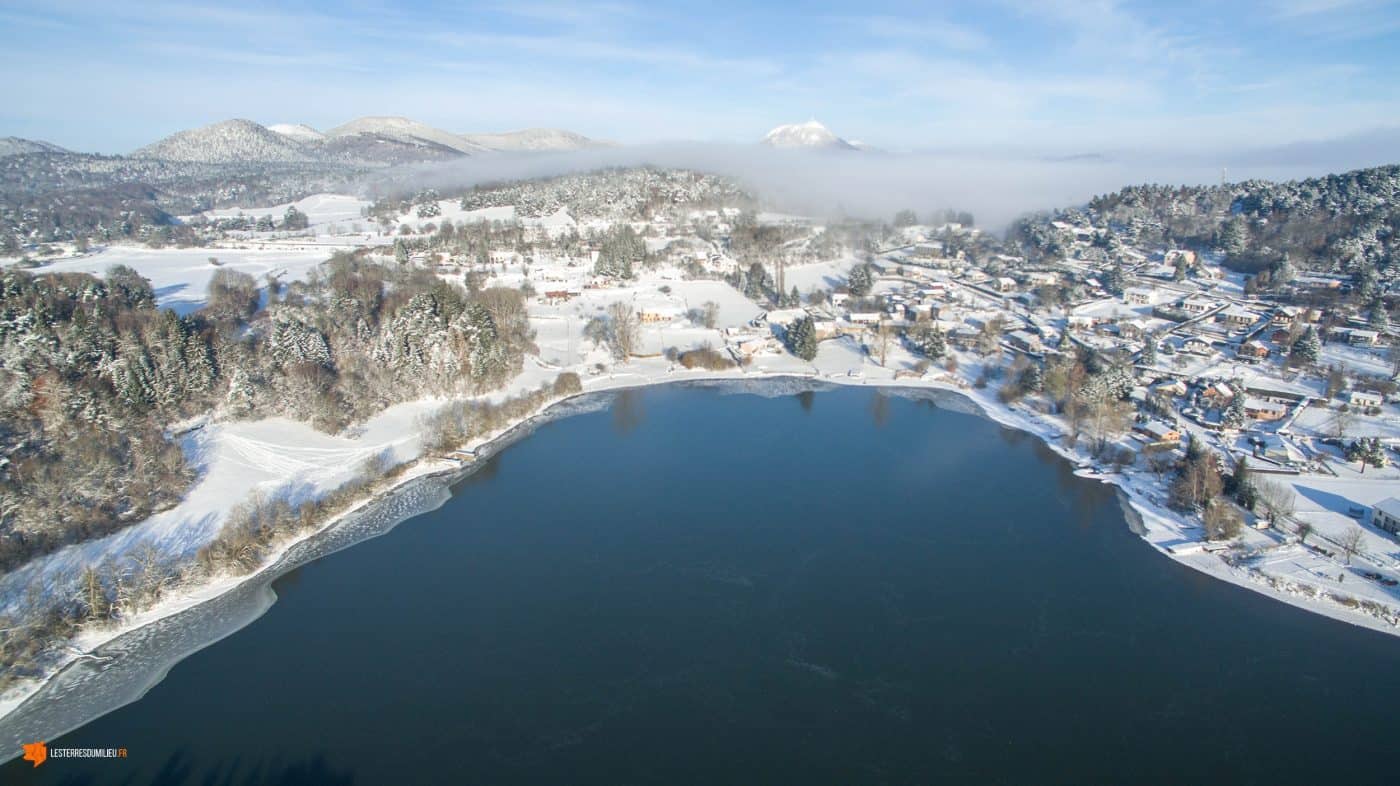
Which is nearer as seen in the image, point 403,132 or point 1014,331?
point 1014,331

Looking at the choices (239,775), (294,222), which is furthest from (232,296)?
(294,222)

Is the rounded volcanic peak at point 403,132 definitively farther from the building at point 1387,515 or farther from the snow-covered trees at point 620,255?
the building at point 1387,515

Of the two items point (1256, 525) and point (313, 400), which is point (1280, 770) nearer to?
point (1256, 525)

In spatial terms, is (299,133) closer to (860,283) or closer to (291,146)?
(291,146)

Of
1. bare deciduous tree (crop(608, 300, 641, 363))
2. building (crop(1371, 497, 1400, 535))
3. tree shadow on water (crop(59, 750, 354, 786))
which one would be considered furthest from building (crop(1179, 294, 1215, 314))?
tree shadow on water (crop(59, 750, 354, 786))

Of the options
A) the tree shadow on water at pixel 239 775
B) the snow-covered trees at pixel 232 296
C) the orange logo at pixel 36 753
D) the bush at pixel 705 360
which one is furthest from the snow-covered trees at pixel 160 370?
the tree shadow on water at pixel 239 775

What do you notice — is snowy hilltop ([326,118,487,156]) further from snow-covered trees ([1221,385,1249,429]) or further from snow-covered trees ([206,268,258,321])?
snow-covered trees ([1221,385,1249,429])
